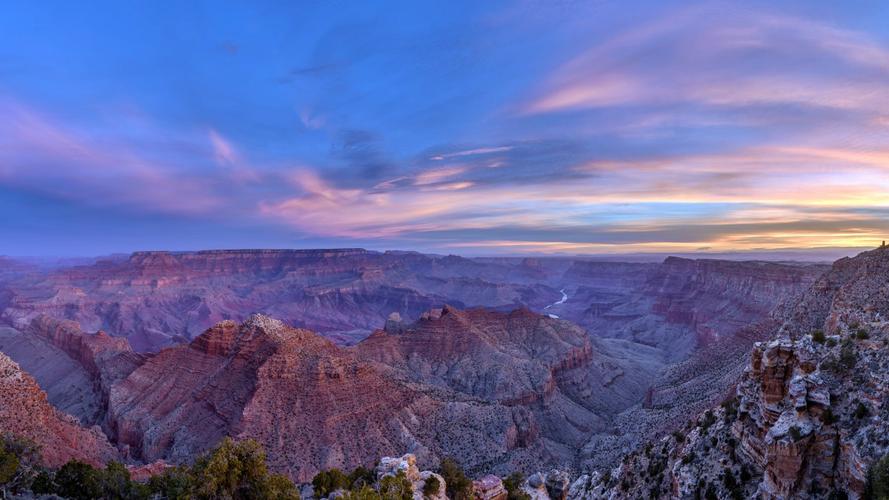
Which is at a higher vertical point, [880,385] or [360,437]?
[880,385]

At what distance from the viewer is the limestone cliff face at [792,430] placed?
61.2ft

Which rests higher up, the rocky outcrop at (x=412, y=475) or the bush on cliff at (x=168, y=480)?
the bush on cliff at (x=168, y=480)

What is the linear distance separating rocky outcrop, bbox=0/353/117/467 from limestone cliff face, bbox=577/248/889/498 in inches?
2221

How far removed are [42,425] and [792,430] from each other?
68.7m

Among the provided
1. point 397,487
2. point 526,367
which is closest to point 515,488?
point 397,487

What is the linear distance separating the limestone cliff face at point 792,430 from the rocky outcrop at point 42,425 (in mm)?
56408


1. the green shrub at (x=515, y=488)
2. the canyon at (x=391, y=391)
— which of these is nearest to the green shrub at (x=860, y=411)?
the green shrub at (x=515, y=488)

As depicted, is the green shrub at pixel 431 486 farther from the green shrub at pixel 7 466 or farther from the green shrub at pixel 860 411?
the green shrub at pixel 7 466

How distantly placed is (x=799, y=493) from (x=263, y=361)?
6470 centimetres

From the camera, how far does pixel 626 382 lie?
110125mm

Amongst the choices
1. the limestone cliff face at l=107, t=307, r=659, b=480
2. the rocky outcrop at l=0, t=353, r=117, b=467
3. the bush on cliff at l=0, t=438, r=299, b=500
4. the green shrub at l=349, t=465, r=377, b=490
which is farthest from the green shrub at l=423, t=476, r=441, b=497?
the rocky outcrop at l=0, t=353, r=117, b=467

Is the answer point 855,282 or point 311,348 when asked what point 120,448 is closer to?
point 311,348

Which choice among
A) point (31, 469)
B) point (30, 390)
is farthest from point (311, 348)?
point (31, 469)

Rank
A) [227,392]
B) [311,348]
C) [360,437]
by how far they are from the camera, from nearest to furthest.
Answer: [360,437], [227,392], [311,348]
